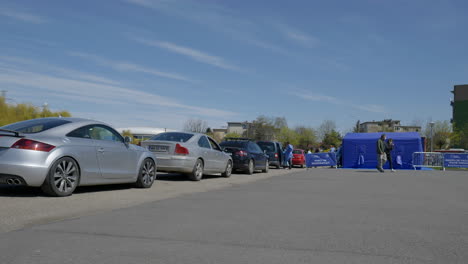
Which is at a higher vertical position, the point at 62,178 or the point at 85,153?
the point at 85,153

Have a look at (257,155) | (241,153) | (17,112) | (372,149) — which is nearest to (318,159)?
(372,149)

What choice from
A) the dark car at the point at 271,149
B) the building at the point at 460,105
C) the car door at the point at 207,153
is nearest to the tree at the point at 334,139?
the building at the point at 460,105

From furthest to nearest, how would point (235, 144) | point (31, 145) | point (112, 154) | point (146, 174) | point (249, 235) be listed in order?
point (235, 144)
point (146, 174)
point (112, 154)
point (31, 145)
point (249, 235)

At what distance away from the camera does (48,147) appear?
25.4ft

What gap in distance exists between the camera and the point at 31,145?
24.8 ft

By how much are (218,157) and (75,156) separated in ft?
23.3

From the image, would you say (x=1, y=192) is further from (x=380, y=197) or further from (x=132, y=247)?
(x=380, y=197)

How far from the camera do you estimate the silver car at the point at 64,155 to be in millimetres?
7453

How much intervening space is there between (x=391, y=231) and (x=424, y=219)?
1417 millimetres

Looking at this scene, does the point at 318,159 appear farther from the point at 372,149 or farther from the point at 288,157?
the point at 372,149

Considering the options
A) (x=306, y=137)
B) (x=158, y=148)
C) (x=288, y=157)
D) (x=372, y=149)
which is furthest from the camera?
(x=306, y=137)

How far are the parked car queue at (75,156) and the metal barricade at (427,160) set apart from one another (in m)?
18.8

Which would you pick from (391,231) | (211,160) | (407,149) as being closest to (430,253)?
(391,231)

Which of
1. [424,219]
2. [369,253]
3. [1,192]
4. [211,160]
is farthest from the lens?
[211,160]
